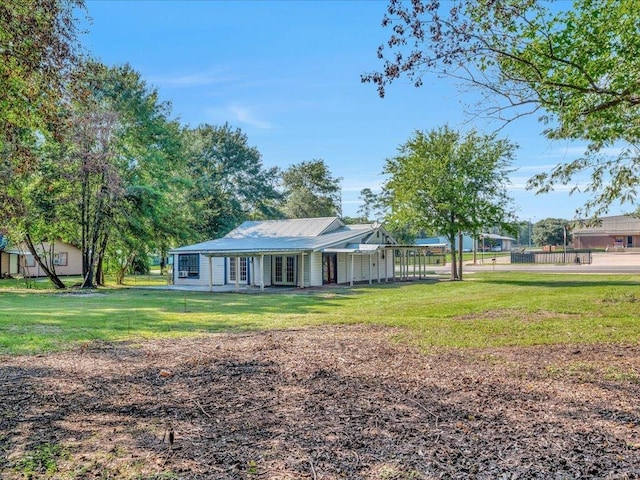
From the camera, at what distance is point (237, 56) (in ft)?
40.6

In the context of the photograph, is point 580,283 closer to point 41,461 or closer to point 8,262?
point 41,461

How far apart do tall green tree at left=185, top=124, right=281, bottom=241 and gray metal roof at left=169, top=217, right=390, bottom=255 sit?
1198 cm

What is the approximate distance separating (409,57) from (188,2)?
189 inches

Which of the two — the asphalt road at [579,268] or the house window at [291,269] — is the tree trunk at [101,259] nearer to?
the house window at [291,269]

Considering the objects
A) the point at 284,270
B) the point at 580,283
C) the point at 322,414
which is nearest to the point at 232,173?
the point at 284,270

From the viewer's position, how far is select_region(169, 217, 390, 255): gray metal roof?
24597mm

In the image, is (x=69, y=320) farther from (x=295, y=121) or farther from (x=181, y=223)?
(x=181, y=223)

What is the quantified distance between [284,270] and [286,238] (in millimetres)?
2333

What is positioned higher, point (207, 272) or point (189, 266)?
point (189, 266)

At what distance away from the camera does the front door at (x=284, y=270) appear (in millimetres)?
25844

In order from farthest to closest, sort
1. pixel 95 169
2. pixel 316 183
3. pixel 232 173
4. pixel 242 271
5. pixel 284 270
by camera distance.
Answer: pixel 316 183
pixel 232 173
pixel 242 271
pixel 284 270
pixel 95 169

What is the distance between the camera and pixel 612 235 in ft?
215

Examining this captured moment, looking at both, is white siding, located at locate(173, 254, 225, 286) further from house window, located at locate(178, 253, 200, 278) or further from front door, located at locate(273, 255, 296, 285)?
front door, located at locate(273, 255, 296, 285)

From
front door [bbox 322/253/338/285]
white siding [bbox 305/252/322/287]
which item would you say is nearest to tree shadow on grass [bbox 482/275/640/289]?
front door [bbox 322/253/338/285]
